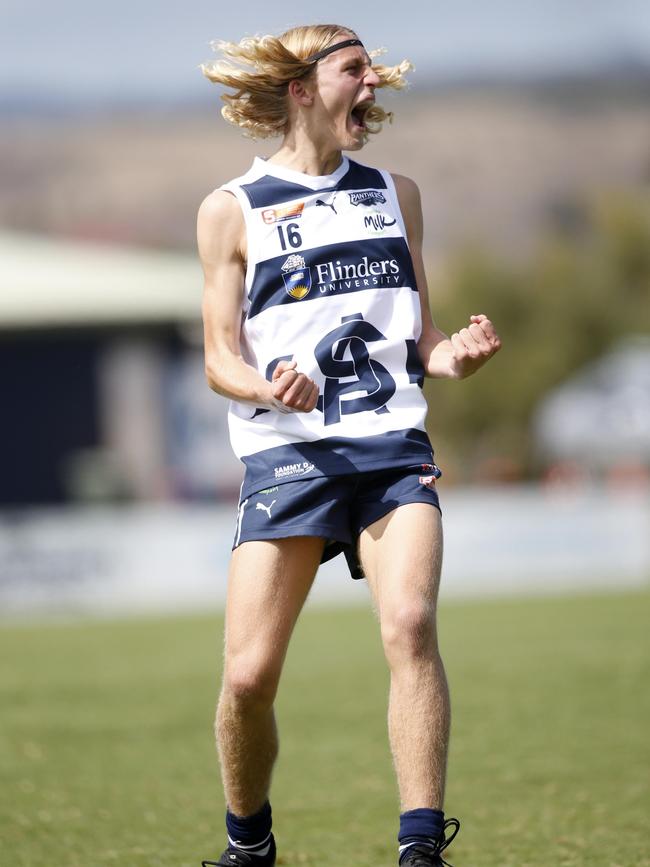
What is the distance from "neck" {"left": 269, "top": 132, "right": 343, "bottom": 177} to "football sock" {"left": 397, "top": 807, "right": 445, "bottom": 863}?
6.67 feet

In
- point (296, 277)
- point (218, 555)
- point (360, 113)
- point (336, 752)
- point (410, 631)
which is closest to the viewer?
point (410, 631)

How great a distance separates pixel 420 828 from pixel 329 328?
153 centimetres

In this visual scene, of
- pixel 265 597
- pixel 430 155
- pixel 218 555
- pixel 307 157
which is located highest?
pixel 430 155

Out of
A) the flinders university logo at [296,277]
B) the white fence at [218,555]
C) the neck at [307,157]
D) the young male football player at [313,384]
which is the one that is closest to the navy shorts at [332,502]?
the young male football player at [313,384]

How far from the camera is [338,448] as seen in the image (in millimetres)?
4793

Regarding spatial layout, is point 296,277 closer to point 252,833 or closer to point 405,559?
point 405,559

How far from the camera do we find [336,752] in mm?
8180

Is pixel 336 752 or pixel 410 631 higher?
pixel 410 631

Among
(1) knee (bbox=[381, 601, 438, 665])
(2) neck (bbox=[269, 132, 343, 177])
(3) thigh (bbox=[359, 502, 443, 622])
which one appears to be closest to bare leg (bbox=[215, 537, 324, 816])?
(3) thigh (bbox=[359, 502, 443, 622])

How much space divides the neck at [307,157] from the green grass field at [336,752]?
7.71ft

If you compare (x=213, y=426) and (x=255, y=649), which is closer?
(x=255, y=649)

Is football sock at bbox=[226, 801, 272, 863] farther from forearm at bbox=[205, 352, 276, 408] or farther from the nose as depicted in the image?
the nose

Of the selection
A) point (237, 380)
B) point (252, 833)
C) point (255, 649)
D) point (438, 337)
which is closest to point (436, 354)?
point (438, 337)

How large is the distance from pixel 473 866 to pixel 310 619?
12638 mm
